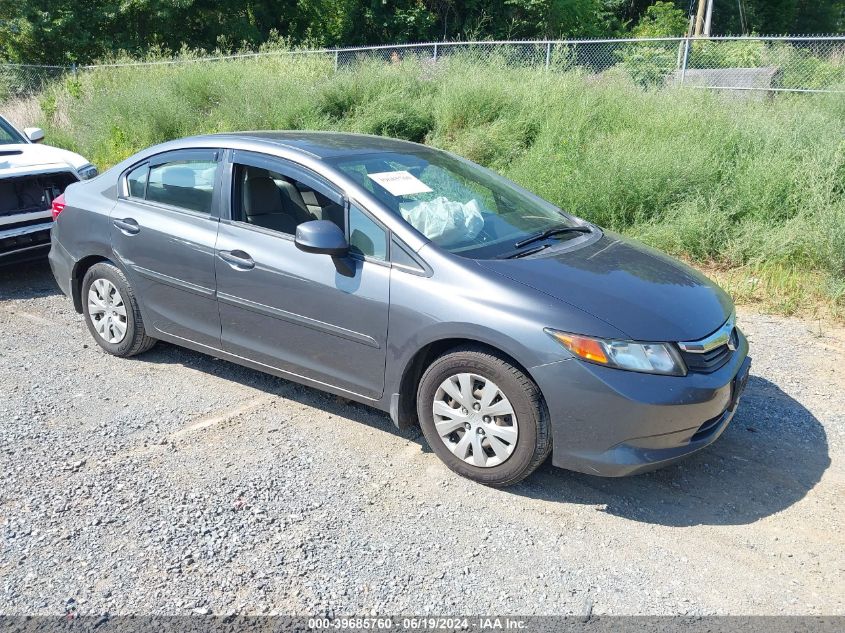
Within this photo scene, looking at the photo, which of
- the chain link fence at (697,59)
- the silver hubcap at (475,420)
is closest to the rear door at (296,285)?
the silver hubcap at (475,420)

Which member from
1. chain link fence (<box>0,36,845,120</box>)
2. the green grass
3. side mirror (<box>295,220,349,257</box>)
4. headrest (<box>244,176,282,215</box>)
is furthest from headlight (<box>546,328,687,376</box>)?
chain link fence (<box>0,36,845,120</box>)

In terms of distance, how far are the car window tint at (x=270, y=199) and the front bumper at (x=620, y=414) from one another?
191 cm

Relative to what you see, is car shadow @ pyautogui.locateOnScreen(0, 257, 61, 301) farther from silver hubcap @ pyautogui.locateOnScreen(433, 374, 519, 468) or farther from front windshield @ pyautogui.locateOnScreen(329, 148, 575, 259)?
silver hubcap @ pyautogui.locateOnScreen(433, 374, 519, 468)

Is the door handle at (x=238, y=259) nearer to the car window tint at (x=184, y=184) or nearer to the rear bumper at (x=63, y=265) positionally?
the car window tint at (x=184, y=184)

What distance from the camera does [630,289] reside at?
397 centimetres

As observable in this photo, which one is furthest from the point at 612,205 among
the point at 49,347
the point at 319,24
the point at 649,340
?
the point at 319,24

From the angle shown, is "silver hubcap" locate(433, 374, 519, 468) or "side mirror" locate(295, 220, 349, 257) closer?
"silver hubcap" locate(433, 374, 519, 468)

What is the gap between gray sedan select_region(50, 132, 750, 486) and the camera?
3.61 metres

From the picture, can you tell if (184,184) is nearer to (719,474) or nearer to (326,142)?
(326,142)

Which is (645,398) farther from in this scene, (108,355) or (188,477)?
(108,355)

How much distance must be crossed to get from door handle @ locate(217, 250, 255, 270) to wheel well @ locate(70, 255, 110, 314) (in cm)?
141

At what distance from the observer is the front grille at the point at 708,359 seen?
12.1 ft

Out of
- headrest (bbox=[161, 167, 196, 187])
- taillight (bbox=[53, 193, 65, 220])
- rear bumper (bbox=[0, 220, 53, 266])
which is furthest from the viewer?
rear bumper (bbox=[0, 220, 53, 266])

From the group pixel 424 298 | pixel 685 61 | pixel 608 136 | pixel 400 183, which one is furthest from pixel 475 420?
pixel 685 61
